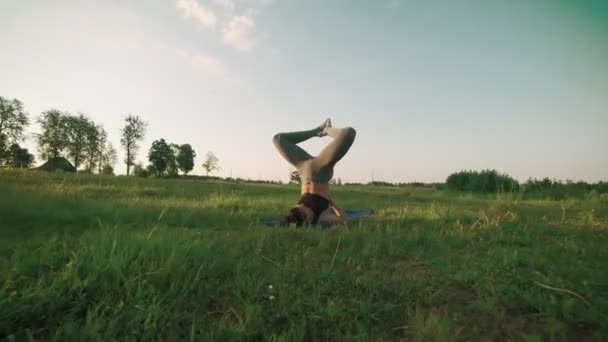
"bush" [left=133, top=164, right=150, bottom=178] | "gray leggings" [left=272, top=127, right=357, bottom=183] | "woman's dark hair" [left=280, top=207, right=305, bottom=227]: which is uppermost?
"bush" [left=133, top=164, right=150, bottom=178]

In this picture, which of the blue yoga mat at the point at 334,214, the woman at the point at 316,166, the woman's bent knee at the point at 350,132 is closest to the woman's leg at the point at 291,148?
the woman at the point at 316,166

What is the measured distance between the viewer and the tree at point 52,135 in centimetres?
4772

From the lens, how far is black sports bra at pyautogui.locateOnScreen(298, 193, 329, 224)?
225 inches

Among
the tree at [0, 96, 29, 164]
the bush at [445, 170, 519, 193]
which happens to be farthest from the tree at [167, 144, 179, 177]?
the bush at [445, 170, 519, 193]

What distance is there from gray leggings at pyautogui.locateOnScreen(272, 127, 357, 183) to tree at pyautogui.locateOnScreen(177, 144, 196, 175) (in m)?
67.7

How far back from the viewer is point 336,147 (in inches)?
229

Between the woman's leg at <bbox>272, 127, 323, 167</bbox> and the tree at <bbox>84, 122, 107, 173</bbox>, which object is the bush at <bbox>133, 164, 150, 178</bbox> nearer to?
the tree at <bbox>84, 122, 107, 173</bbox>

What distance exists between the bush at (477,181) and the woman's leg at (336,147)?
2489cm

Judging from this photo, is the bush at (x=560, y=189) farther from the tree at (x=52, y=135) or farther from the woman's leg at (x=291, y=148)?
the tree at (x=52, y=135)

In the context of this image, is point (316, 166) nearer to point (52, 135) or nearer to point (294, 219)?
point (294, 219)

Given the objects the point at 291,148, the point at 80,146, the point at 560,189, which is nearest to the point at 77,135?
the point at 80,146

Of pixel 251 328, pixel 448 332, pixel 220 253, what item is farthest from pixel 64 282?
pixel 448 332

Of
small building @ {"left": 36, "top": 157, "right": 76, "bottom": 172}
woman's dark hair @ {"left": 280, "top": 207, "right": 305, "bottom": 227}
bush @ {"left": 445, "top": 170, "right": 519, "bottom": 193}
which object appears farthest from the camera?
small building @ {"left": 36, "top": 157, "right": 76, "bottom": 172}

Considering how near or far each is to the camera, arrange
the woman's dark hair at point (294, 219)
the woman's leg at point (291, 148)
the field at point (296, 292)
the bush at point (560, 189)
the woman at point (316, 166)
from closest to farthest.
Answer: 1. the field at point (296, 292)
2. the woman's dark hair at point (294, 219)
3. the woman at point (316, 166)
4. the woman's leg at point (291, 148)
5. the bush at point (560, 189)
